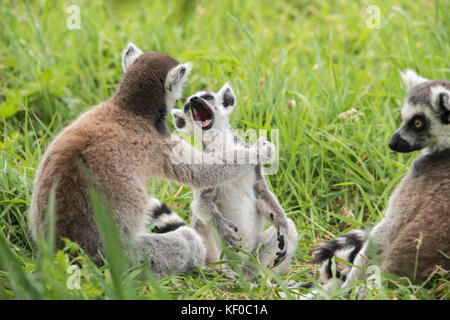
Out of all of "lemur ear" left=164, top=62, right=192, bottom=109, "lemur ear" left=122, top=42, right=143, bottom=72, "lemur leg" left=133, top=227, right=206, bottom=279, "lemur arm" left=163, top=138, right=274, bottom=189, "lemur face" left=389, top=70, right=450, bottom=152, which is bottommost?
"lemur leg" left=133, top=227, right=206, bottom=279

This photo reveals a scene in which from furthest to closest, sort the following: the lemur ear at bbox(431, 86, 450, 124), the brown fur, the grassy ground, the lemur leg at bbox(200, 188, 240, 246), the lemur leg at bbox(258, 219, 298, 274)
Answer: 1. the lemur leg at bbox(258, 219, 298, 274)
2. the lemur leg at bbox(200, 188, 240, 246)
3. the lemur ear at bbox(431, 86, 450, 124)
4. the grassy ground
5. the brown fur

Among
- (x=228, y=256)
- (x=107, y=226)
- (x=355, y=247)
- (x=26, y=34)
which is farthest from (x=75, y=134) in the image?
(x=26, y=34)

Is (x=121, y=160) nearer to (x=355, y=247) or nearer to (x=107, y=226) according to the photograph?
(x=107, y=226)

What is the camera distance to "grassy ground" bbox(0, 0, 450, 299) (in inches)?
124

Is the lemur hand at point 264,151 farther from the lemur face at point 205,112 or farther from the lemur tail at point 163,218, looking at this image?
the lemur tail at point 163,218

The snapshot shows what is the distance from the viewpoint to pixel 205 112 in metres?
3.77

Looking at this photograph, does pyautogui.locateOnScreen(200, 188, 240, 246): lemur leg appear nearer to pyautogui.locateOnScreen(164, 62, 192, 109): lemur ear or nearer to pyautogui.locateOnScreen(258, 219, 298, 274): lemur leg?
pyautogui.locateOnScreen(258, 219, 298, 274): lemur leg

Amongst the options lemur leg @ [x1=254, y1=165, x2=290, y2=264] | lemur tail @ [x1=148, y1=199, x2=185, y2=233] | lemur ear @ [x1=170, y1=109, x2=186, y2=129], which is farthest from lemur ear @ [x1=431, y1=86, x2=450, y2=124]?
lemur tail @ [x1=148, y1=199, x2=185, y2=233]

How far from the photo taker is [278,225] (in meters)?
3.77

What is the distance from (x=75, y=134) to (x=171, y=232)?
867 mm

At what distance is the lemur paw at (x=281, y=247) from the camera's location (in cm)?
367

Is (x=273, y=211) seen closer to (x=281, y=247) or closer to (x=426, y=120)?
(x=281, y=247)

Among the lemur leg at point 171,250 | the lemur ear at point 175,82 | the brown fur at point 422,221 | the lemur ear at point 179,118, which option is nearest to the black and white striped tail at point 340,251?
the brown fur at point 422,221

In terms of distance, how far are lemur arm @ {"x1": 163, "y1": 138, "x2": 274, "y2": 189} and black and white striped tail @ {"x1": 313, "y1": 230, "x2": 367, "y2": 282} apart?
0.74 meters
